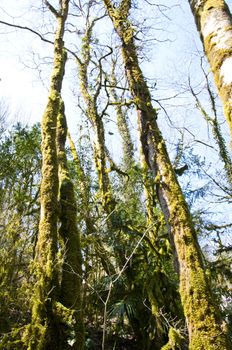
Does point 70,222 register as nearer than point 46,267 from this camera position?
No

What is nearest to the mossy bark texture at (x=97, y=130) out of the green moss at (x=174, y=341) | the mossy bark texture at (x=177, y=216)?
the mossy bark texture at (x=177, y=216)

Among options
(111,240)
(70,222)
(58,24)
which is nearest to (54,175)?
(70,222)

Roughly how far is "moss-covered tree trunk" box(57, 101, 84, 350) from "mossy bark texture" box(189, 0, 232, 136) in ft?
11.9

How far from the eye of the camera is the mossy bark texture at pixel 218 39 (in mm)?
1602

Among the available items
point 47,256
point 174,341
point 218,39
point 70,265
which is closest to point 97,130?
point 70,265

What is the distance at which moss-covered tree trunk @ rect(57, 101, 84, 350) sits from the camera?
14.7ft

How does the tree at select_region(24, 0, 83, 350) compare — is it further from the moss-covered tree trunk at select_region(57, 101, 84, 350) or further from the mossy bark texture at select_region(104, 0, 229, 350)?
the mossy bark texture at select_region(104, 0, 229, 350)

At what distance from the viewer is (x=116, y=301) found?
6762 mm

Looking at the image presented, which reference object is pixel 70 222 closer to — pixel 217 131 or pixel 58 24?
pixel 58 24

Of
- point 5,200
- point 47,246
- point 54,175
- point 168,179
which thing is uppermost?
point 5,200

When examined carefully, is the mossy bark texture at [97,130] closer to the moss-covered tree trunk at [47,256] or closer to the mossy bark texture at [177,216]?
the moss-covered tree trunk at [47,256]

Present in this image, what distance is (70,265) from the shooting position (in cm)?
524

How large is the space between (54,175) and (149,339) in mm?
3691

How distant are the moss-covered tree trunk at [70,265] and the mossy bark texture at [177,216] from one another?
158 centimetres
